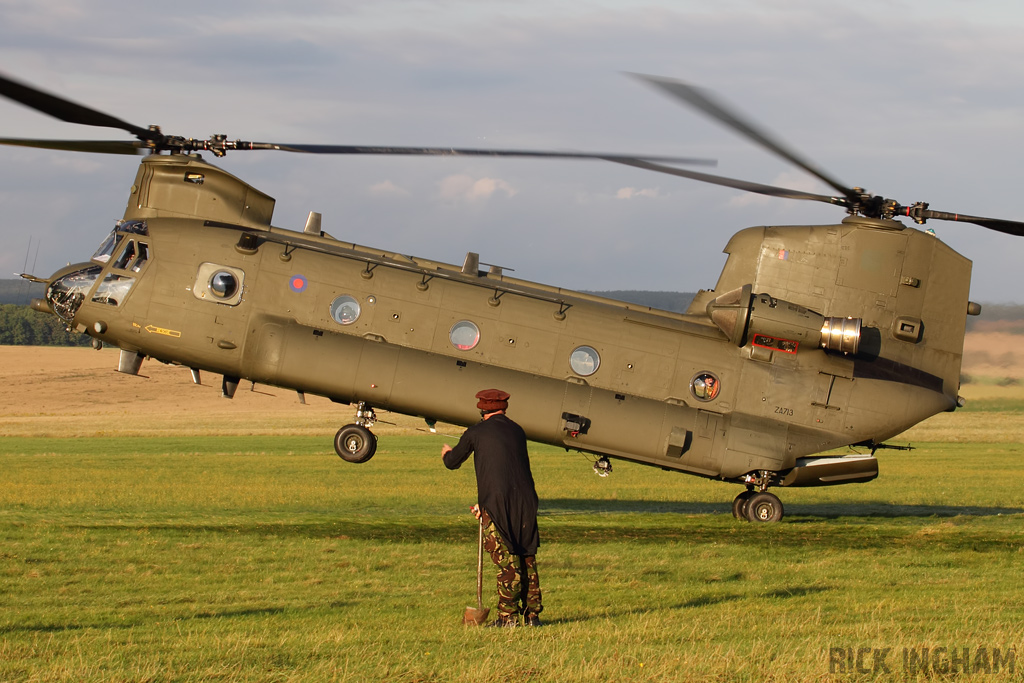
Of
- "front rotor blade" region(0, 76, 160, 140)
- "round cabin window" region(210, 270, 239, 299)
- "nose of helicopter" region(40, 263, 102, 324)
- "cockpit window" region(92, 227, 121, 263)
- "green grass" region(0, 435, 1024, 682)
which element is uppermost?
"front rotor blade" region(0, 76, 160, 140)

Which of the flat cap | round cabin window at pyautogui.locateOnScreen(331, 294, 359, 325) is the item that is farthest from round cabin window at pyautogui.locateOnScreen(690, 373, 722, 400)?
the flat cap

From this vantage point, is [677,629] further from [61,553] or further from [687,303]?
[687,303]

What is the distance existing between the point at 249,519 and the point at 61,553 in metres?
5.13

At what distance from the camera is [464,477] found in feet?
104

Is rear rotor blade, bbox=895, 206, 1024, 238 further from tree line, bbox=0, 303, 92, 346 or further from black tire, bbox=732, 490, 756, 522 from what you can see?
tree line, bbox=0, 303, 92, 346

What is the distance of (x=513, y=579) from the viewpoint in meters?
10.4

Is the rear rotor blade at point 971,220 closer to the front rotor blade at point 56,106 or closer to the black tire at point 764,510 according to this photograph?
the black tire at point 764,510

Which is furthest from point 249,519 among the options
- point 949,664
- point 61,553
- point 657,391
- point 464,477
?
point 949,664

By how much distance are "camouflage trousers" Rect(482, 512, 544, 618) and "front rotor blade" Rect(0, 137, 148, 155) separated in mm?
10473

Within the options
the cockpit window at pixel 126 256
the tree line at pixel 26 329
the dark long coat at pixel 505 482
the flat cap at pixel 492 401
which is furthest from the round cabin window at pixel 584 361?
the tree line at pixel 26 329

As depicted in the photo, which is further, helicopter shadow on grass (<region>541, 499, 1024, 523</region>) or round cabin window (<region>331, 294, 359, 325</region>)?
helicopter shadow on grass (<region>541, 499, 1024, 523</region>)

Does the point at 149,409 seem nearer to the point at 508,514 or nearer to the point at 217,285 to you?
the point at 217,285

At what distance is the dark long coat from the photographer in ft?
34.0

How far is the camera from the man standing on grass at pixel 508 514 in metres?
10.3
